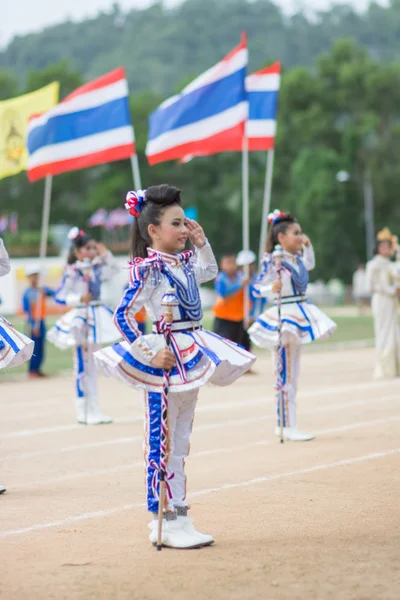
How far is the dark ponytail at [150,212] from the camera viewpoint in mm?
6418

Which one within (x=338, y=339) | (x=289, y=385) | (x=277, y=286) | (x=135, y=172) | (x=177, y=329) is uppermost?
(x=135, y=172)

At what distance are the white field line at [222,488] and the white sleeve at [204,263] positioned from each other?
5.42 ft

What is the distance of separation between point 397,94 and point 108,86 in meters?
50.4

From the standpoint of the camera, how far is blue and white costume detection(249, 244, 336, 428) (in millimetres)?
10438

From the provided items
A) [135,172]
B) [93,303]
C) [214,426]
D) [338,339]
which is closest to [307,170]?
[338,339]

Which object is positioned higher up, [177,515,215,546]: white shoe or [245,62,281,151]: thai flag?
[245,62,281,151]: thai flag

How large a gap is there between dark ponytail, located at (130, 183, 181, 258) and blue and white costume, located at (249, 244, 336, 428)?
405cm

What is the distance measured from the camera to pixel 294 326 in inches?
412

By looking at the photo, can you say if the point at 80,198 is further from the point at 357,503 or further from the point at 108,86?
the point at 357,503

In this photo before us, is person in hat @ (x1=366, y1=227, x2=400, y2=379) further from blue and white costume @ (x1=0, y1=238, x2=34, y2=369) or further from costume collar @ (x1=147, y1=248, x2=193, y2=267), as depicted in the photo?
costume collar @ (x1=147, y1=248, x2=193, y2=267)

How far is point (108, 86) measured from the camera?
660 inches

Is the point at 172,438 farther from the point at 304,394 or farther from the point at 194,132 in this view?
the point at 194,132

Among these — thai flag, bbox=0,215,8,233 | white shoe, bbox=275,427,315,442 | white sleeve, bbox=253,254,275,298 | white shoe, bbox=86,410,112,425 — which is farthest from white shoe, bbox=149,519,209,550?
thai flag, bbox=0,215,8,233

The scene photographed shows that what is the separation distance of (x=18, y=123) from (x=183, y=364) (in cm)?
1253
